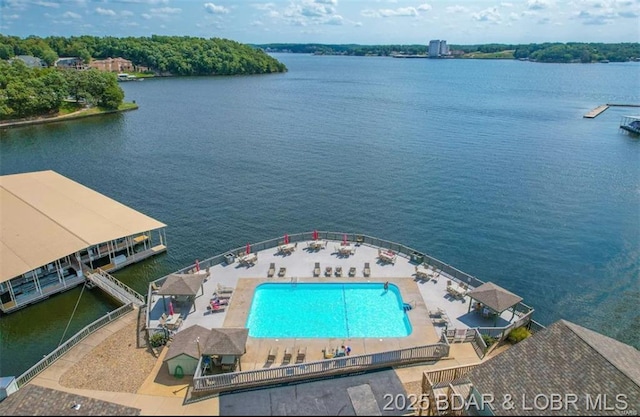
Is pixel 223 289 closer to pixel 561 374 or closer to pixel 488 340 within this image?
pixel 488 340

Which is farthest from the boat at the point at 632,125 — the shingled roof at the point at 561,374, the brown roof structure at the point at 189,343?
the brown roof structure at the point at 189,343

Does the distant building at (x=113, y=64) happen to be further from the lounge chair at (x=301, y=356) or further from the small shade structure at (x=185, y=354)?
the lounge chair at (x=301, y=356)

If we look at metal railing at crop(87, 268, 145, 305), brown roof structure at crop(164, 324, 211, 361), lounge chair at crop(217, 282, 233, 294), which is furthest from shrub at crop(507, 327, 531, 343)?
metal railing at crop(87, 268, 145, 305)

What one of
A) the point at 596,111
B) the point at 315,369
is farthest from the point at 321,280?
the point at 596,111

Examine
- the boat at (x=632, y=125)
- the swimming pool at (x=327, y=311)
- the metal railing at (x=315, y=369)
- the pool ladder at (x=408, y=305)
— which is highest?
the boat at (x=632, y=125)

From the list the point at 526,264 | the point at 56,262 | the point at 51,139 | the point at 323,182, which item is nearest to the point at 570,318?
the point at 526,264

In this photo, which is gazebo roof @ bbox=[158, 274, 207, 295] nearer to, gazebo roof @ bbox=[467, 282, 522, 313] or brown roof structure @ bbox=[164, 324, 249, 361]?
brown roof structure @ bbox=[164, 324, 249, 361]

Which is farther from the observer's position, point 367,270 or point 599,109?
point 599,109
